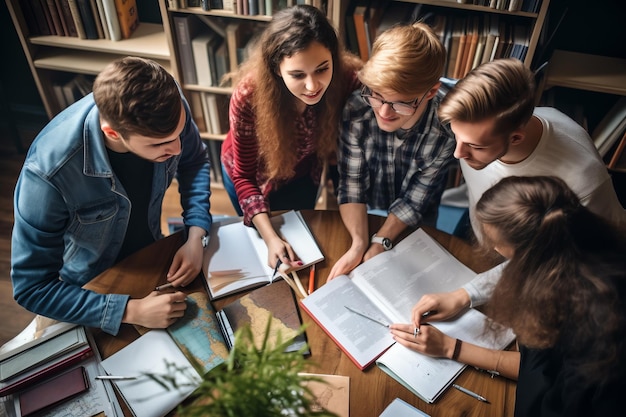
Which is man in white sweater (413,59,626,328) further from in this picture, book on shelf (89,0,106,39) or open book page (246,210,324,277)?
book on shelf (89,0,106,39)

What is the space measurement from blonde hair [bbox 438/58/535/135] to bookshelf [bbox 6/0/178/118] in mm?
1383

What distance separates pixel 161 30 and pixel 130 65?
137 cm

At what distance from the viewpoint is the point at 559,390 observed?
986 millimetres

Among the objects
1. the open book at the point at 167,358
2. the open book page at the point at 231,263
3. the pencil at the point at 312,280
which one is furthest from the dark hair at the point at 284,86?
the open book at the point at 167,358

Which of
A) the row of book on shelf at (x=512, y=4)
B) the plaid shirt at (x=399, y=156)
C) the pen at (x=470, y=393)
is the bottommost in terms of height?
the pen at (x=470, y=393)

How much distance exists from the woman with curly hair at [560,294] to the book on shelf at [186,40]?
62.1 inches

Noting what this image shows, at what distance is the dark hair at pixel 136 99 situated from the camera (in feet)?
3.55

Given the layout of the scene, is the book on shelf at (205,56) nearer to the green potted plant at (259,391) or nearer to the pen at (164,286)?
the pen at (164,286)

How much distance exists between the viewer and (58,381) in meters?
1.08

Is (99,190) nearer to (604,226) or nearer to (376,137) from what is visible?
(376,137)

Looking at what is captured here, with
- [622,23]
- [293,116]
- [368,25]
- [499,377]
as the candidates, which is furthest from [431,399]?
[622,23]

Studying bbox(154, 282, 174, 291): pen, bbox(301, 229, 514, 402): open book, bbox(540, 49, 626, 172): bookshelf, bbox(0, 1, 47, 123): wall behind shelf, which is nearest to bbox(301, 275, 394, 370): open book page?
bbox(301, 229, 514, 402): open book

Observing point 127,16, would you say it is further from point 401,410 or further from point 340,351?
point 401,410

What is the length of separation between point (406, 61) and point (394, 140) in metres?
0.32
